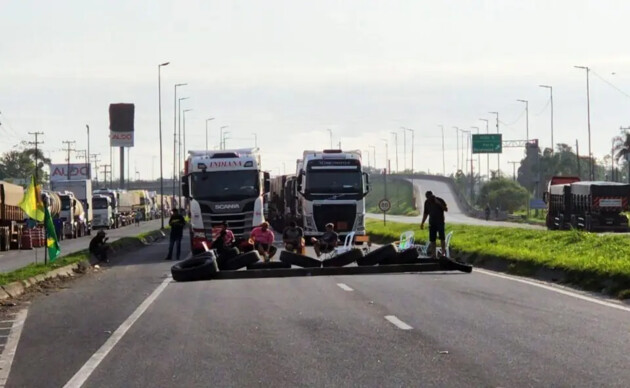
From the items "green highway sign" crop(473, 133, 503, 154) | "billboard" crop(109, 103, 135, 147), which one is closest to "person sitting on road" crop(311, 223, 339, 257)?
"green highway sign" crop(473, 133, 503, 154)

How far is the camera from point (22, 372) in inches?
490

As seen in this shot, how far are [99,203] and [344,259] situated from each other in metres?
74.1

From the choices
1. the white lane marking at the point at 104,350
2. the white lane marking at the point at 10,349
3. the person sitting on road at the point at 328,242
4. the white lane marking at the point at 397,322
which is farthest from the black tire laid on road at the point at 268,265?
the white lane marking at the point at 397,322

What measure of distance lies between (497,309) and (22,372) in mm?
7967

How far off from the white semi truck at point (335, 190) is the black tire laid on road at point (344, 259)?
22653 millimetres

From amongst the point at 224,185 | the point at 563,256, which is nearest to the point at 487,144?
the point at 224,185

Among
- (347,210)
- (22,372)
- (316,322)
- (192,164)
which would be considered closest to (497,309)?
(316,322)

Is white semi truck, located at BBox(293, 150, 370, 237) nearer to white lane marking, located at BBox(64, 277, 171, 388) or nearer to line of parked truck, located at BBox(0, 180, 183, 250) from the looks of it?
line of parked truck, located at BBox(0, 180, 183, 250)

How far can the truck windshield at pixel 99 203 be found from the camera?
96.6 meters

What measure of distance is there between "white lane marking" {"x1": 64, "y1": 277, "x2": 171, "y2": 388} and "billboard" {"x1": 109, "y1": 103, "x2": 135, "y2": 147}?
14580 centimetres

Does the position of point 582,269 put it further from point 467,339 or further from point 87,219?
point 87,219

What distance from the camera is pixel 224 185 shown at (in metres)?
41.7

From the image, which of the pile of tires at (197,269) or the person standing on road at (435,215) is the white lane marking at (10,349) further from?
the person standing on road at (435,215)

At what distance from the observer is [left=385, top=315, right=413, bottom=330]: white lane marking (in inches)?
612
